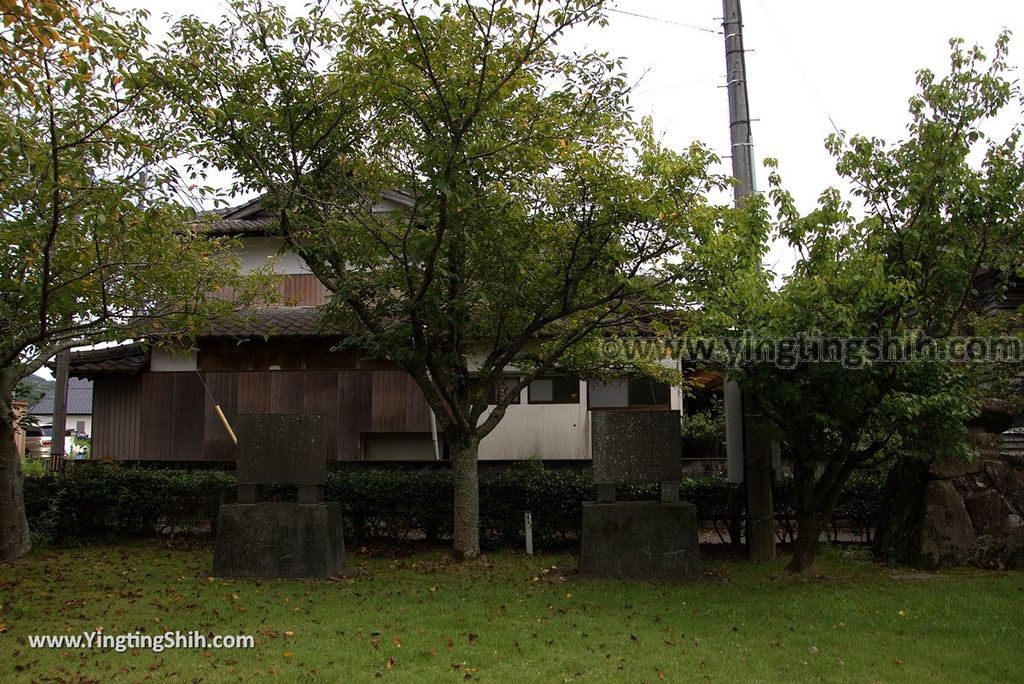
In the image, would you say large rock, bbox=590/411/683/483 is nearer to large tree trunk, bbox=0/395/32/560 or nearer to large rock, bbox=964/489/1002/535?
large rock, bbox=964/489/1002/535

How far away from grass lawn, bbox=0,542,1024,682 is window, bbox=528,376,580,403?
5812 mm

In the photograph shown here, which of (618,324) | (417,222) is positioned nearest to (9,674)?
(417,222)

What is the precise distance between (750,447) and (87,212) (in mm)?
8284

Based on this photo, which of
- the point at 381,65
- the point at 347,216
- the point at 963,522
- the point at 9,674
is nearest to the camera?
the point at 9,674

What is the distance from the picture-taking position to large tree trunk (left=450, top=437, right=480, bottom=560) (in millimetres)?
10828

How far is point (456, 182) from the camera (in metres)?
8.40

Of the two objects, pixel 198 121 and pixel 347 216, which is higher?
pixel 198 121

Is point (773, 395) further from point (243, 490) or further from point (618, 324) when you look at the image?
point (243, 490)

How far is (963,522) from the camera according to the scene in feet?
32.2

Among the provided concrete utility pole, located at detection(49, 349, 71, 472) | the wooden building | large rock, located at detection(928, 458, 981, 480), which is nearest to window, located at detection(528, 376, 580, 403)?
the wooden building

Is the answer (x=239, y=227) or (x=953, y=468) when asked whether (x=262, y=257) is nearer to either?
(x=239, y=227)

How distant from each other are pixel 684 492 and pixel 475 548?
10.5 ft

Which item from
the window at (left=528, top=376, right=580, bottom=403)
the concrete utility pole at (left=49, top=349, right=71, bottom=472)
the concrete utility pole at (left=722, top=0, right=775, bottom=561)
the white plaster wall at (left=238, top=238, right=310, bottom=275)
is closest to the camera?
the concrete utility pole at (left=722, top=0, right=775, bottom=561)

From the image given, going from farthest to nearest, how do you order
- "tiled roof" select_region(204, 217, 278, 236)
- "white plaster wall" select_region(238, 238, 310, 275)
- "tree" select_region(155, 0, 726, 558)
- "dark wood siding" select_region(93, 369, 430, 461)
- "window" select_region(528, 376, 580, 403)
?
1. "white plaster wall" select_region(238, 238, 310, 275)
2. "window" select_region(528, 376, 580, 403)
3. "tiled roof" select_region(204, 217, 278, 236)
4. "dark wood siding" select_region(93, 369, 430, 461)
5. "tree" select_region(155, 0, 726, 558)
